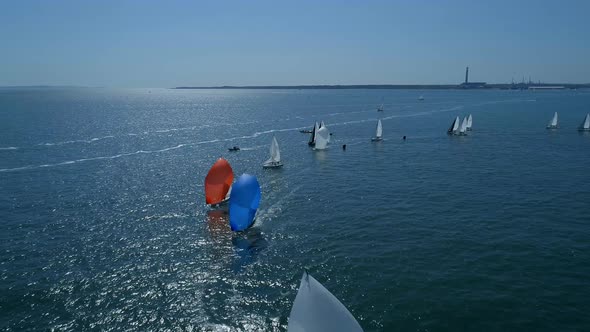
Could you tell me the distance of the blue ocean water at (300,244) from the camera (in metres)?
28.0

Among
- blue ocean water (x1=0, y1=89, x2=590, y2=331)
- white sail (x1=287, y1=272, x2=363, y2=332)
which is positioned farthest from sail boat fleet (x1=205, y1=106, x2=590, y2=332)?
blue ocean water (x1=0, y1=89, x2=590, y2=331)

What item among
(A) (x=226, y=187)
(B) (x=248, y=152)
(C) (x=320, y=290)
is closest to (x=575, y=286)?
(C) (x=320, y=290)

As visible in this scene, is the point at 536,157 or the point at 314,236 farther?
the point at 536,157

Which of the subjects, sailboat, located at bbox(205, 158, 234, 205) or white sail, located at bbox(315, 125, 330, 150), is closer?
sailboat, located at bbox(205, 158, 234, 205)

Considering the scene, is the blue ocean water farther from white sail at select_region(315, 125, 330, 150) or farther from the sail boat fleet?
white sail at select_region(315, 125, 330, 150)

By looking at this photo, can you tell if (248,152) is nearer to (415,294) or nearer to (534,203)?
(534,203)

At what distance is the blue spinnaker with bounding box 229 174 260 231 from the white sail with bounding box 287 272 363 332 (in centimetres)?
2296

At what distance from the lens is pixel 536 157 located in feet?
256

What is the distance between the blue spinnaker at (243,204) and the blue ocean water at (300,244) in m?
1.33

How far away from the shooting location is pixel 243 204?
4238cm

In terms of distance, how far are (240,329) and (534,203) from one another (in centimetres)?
4125

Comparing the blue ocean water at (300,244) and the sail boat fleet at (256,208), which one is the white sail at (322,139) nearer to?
the sail boat fleet at (256,208)

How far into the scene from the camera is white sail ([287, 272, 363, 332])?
18969mm

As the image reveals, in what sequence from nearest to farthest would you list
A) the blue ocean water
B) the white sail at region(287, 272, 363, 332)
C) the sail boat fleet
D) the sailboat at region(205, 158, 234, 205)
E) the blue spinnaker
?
the white sail at region(287, 272, 363, 332), the sail boat fleet, the blue ocean water, the blue spinnaker, the sailboat at region(205, 158, 234, 205)
